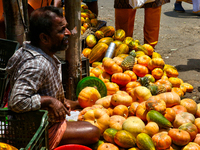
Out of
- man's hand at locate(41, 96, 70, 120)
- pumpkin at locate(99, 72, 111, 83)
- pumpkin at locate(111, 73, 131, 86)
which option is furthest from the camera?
pumpkin at locate(99, 72, 111, 83)

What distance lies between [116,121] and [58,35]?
4.30 ft

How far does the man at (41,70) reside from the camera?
6.86ft

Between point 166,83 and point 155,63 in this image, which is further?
point 155,63

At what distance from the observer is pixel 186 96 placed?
14.7 feet

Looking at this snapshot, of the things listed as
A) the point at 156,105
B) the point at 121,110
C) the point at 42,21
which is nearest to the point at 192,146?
the point at 156,105

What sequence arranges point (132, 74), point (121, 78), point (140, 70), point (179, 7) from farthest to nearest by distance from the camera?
point (179, 7)
point (140, 70)
point (132, 74)
point (121, 78)

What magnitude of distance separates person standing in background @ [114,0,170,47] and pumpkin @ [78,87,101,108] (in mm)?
2937

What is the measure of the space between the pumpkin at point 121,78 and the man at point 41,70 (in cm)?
167

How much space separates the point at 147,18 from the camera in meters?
5.78

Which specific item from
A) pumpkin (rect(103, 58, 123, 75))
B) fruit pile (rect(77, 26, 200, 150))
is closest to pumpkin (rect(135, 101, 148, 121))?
fruit pile (rect(77, 26, 200, 150))

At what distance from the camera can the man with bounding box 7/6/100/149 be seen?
2092 mm

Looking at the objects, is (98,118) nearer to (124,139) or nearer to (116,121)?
(116,121)

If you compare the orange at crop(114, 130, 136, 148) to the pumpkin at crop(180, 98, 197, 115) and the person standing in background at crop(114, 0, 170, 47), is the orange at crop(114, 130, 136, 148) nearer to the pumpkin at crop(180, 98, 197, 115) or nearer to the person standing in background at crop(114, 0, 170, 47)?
the pumpkin at crop(180, 98, 197, 115)

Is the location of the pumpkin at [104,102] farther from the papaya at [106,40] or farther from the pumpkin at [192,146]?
the papaya at [106,40]
